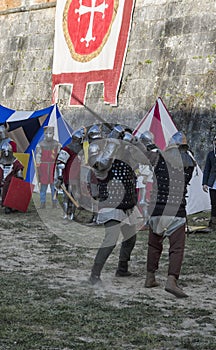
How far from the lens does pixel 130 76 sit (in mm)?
14547

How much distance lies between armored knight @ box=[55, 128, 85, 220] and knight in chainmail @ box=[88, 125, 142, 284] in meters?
4.07

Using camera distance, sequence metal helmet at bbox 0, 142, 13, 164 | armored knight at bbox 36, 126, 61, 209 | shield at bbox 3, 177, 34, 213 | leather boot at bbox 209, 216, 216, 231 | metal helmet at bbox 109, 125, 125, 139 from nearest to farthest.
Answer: metal helmet at bbox 109, 125, 125, 139 → leather boot at bbox 209, 216, 216, 231 → shield at bbox 3, 177, 34, 213 → metal helmet at bbox 0, 142, 13, 164 → armored knight at bbox 36, 126, 61, 209

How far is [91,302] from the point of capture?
16.4 feet

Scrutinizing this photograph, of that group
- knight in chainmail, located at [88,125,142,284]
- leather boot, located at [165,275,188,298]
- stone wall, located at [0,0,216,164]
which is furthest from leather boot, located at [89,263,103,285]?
stone wall, located at [0,0,216,164]

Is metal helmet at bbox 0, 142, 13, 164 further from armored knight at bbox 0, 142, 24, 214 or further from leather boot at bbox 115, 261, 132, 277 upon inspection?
leather boot at bbox 115, 261, 132, 277

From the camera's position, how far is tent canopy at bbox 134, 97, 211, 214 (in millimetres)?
10961

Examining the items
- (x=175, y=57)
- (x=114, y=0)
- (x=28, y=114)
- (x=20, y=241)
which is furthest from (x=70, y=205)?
(x=114, y=0)

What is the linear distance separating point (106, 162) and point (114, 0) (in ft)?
33.4

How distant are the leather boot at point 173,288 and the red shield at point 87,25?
34.2 ft

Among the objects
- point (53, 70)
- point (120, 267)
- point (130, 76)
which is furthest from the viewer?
point (53, 70)

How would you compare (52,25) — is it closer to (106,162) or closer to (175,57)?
(175,57)

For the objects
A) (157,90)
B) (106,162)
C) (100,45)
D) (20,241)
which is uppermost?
(100,45)

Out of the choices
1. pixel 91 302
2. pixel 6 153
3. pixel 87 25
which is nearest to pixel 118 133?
pixel 91 302

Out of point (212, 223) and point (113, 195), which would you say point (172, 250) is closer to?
point (113, 195)
